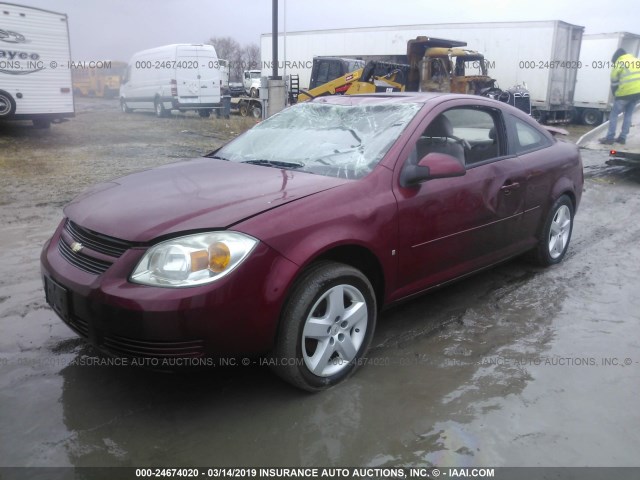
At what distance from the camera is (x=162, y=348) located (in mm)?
2471

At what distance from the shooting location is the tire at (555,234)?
4680 mm

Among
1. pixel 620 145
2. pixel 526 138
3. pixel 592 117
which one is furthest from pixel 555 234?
pixel 592 117

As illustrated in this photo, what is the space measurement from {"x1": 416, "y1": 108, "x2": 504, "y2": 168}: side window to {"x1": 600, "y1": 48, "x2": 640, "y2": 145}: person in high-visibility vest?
7243 mm

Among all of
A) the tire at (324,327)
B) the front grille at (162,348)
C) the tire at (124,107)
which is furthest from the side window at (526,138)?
the tire at (124,107)

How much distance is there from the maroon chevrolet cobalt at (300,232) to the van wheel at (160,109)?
712 inches

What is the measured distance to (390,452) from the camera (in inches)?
98.5

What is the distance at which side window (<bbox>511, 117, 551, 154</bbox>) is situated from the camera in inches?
170

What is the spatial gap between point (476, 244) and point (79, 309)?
254cm

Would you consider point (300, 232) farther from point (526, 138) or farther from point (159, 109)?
point (159, 109)

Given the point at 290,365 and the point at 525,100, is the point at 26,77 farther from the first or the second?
the point at 525,100

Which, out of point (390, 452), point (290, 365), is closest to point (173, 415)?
point (290, 365)

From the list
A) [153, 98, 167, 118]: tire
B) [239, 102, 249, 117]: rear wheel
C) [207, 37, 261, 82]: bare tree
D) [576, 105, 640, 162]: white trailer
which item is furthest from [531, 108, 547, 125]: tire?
[207, 37, 261, 82]: bare tree

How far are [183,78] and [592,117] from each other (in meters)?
15.3

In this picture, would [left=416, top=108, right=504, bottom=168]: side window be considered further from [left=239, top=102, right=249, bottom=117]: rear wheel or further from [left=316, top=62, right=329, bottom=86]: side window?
[left=239, top=102, right=249, bottom=117]: rear wheel
